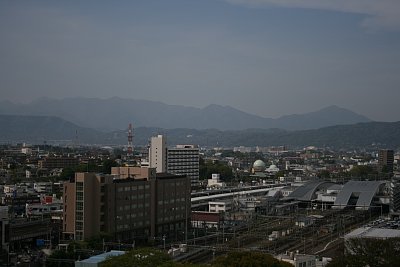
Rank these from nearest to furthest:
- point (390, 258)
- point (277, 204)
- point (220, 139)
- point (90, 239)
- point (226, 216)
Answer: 1. point (390, 258)
2. point (90, 239)
3. point (226, 216)
4. point (277, 204)
5. point (220, 139)

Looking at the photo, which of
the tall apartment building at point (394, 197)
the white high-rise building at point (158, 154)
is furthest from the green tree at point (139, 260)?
the white high-rise building at point (158, 154)

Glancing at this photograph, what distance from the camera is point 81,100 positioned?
624 ft

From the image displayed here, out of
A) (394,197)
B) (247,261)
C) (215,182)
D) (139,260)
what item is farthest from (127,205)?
(215,182)

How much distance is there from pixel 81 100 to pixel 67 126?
228 ft

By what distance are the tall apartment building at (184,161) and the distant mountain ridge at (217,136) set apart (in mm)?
67872

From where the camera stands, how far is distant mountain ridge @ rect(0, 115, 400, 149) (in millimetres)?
99875

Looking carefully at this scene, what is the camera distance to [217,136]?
123938mm

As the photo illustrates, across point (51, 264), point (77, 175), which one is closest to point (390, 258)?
point (51, 264)

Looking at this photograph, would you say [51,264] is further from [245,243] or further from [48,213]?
[48,213]

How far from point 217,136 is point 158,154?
9762 cm

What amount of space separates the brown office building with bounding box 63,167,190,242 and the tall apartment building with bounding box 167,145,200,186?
36.5ft

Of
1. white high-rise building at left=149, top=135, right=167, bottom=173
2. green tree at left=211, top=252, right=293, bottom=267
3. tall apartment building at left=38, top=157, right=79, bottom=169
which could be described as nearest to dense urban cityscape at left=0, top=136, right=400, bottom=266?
green tree at left=211, top=252, right=293, bottom=267

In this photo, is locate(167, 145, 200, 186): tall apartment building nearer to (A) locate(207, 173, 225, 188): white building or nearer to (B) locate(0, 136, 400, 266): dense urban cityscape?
(A) locate(207, 173, 225, 188): white building

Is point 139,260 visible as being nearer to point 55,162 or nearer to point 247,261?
point 247,261
